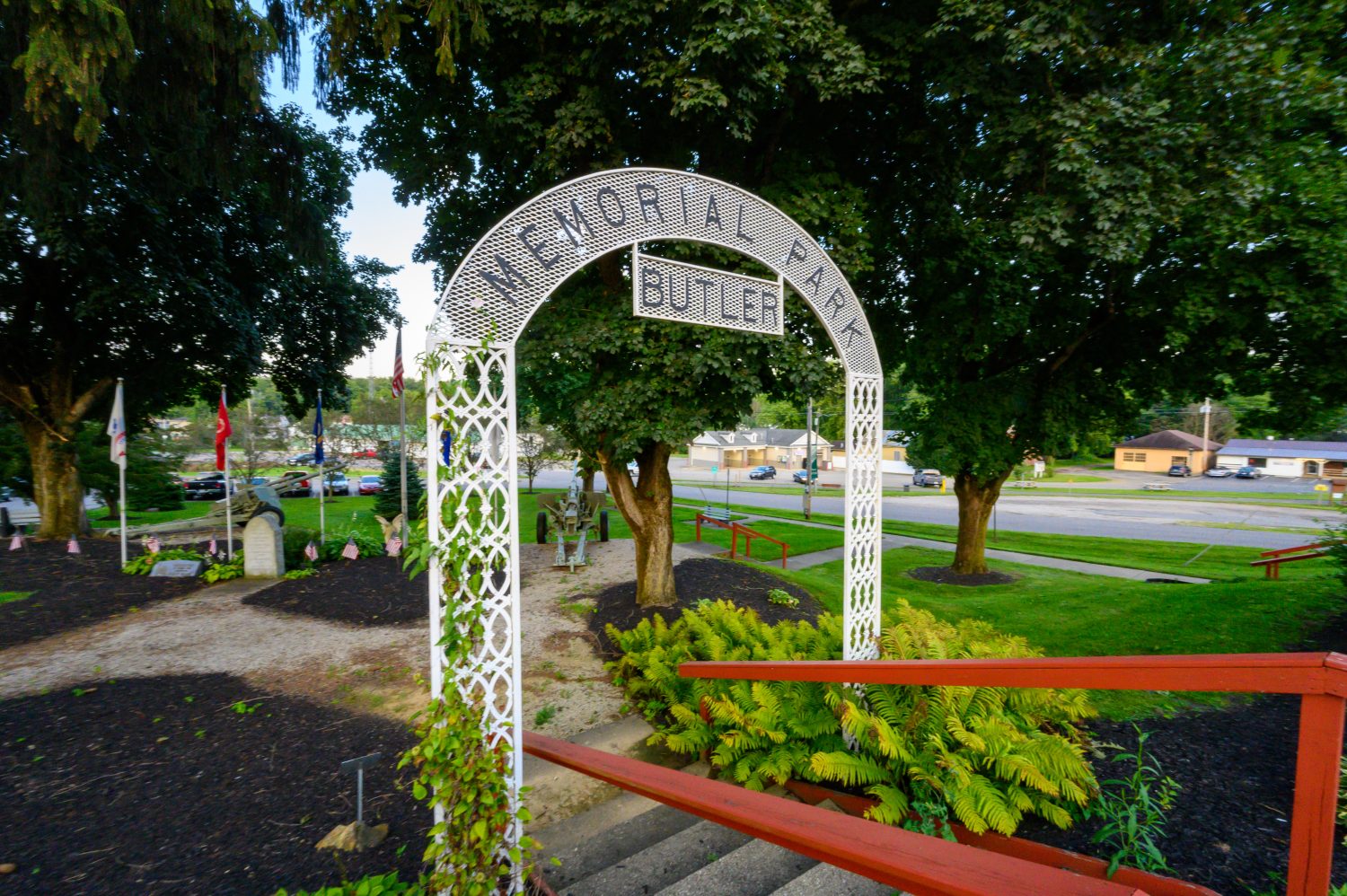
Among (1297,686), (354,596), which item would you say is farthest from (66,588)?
(1297,686)

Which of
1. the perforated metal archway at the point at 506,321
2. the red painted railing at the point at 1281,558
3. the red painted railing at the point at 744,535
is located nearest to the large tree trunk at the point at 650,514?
the red painted railing at the point at 744,535

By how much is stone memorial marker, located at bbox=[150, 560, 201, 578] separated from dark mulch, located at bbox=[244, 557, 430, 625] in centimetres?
161

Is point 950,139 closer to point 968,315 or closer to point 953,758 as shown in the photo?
point 968,315

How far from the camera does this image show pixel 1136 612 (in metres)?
7.84

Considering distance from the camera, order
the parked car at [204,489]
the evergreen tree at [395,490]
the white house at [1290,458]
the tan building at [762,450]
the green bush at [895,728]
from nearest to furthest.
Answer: the green bush at [895,728]
the evergreen tree at [395,490]
the parked car at [204,489]
the white house at [1290,458]
the tan building at [762,450]

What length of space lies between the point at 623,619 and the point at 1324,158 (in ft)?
29.8

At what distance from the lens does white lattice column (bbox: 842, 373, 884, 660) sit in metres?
4.73

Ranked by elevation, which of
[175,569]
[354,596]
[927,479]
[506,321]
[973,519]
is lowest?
[927,479]

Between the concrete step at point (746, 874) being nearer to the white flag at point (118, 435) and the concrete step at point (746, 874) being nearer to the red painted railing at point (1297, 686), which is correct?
the red painted railing at point (1297, 686)

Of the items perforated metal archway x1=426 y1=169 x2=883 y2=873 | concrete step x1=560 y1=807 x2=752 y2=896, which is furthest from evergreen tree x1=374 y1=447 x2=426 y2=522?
concrete step x1=560 y1=807 x2=752 y2=896

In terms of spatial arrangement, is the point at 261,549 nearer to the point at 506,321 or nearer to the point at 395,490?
the point at 506,321

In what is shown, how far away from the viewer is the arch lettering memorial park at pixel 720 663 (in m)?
1.46

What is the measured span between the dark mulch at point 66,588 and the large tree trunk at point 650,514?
714cm

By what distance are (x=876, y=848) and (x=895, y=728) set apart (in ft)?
8.03
